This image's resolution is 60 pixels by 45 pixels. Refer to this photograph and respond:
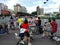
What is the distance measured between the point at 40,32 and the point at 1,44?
727 centimetres

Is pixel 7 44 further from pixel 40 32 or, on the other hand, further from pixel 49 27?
pixel 40 32

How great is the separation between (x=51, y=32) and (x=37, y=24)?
3.68m

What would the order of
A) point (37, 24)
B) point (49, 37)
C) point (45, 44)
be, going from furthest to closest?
point (37, 24)
point (49, 37)
point (45, 44)

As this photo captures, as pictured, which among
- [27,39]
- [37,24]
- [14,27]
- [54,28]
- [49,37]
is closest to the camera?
[27,39]

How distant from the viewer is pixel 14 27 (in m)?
30.6

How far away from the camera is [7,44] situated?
53.0 ft

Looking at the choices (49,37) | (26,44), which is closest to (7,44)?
(26,44)

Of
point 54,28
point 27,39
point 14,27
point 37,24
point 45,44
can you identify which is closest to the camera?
point 27,39

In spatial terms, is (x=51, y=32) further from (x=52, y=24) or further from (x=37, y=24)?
(x=37, y=24)

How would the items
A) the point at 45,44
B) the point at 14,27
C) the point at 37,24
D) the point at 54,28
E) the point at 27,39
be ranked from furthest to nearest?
the point at 14,27 < the point at 37,24 < the point at 54,28 < the point at 45,44 < the point at 27,39

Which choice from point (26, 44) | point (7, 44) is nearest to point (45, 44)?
point (7, 44)

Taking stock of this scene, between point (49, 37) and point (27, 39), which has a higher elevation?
point (27, 39)

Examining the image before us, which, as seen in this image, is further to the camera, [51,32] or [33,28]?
[33,28]

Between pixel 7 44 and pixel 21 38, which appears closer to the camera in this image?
pixel 21 38
